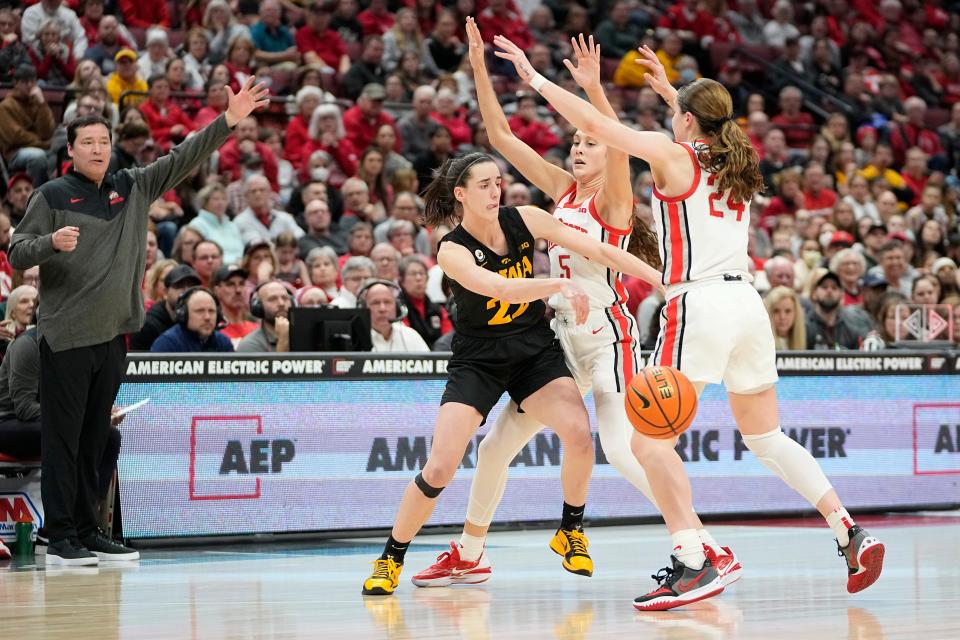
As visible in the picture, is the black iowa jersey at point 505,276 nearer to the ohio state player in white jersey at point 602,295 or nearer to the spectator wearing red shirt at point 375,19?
the ohio state player in white jersey at point 602,295

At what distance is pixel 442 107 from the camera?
48.6 feet

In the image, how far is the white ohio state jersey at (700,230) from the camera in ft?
18.5

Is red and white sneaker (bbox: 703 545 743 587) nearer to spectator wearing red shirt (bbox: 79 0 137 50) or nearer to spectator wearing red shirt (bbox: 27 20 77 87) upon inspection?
spectator wearing red shirt (bbox: 27 20 77 87)

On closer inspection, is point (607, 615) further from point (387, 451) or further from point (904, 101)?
point (904, 101)

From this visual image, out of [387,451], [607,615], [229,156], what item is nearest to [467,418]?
[607,615]

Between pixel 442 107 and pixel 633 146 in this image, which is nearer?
pixel 633 146

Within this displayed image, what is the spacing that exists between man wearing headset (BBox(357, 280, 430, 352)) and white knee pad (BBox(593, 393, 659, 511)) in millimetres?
3425

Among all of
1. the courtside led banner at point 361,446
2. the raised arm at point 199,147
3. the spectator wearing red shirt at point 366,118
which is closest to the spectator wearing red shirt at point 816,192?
the spectator wearing red shirt at point 366,118

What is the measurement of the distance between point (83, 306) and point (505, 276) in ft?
7.88

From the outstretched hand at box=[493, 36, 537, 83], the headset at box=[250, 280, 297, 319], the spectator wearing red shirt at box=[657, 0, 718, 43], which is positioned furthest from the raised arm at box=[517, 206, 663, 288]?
the spectator wearing red shirt at box=[657, 0, 718, 43]

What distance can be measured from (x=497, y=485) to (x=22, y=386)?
3037mm

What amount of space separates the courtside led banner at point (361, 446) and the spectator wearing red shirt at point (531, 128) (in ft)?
19.9

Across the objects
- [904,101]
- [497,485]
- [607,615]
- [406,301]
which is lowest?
[607,615]

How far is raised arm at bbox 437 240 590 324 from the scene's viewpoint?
216 inches
